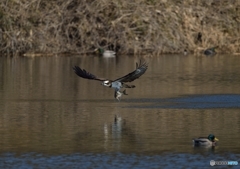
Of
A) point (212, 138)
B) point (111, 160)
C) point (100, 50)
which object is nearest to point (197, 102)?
point (212, 138)

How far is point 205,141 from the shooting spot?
11070mm

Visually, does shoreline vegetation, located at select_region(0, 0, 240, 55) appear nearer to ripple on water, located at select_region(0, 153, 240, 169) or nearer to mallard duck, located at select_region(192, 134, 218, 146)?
mallard duck, located at select_region(192, 134, 218, 146)

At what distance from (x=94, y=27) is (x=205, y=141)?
63.5 feet

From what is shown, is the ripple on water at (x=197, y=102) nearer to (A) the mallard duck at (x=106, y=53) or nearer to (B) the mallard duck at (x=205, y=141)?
(B) the mallard duck at (x=205, y=141)

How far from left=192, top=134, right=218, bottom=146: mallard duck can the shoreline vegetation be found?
18.6 m

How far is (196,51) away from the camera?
3106cm

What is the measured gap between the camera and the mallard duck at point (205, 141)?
11.1 m

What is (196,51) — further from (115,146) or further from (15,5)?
(115,146)

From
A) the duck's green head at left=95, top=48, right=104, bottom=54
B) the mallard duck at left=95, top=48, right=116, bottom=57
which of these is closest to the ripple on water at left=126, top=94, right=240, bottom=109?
the mallard duck at left=95, top=48, right=116, bottom=57

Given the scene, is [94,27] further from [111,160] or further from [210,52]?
[111,160]

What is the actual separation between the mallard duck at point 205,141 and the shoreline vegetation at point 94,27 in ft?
61.0

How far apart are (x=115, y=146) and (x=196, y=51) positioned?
20.0m

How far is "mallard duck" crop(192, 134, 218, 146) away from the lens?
1107cm

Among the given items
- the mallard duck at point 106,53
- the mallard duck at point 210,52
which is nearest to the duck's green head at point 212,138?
the mallard duck at point 106,53
